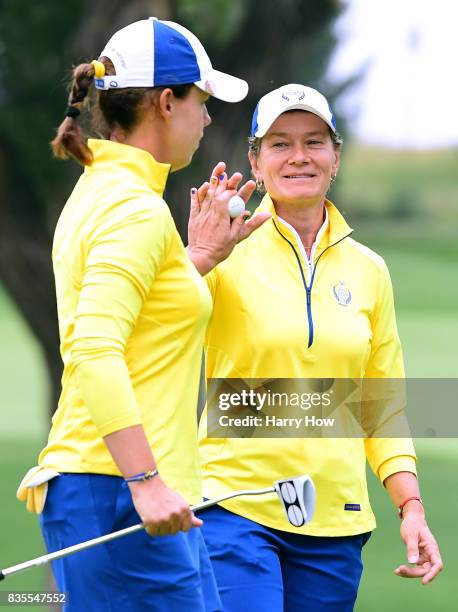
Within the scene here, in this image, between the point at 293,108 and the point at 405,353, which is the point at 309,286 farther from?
the point at 405,353

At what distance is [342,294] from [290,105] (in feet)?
1.87

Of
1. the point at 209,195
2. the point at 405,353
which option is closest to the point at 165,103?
the point at 209,195

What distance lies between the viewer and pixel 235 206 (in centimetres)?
376

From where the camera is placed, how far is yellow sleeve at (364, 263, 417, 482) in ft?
13.7

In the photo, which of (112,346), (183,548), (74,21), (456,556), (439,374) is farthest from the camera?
(439,374)

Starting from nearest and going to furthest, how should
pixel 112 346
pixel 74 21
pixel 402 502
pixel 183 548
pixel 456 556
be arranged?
pixel 112 346 < pixel 183 548 < pixel 402 502 < pixel 74 21 < pixel 456 556

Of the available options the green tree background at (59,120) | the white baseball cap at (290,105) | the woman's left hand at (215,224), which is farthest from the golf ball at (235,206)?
the green tree background at (59,120)

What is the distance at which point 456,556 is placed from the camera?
10.7 meters

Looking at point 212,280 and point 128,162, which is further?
point 212,280

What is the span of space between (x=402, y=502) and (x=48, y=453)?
1.34m

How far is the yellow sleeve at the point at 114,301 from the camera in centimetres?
297

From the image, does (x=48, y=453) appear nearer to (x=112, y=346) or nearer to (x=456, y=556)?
(x=112, y=346)

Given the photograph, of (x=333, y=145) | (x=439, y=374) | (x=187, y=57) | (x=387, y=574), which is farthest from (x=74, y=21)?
(x=439, y=374)

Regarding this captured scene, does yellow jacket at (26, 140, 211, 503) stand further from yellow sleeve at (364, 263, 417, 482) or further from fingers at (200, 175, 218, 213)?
yellow sleeve at (364, 263, 417, 482)
